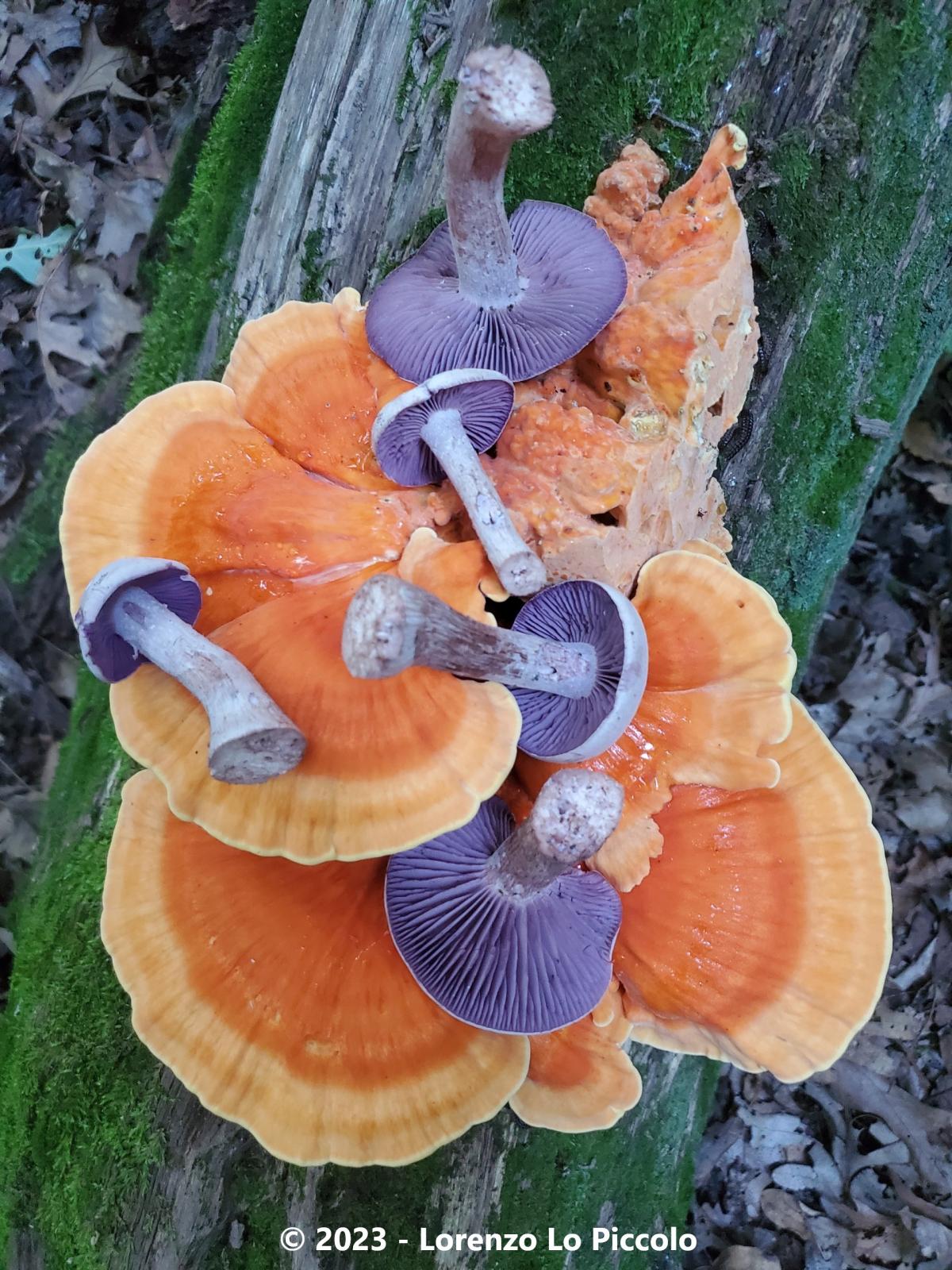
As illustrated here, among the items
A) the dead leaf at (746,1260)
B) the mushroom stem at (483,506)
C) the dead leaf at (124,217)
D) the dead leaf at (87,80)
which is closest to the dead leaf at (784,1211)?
the dead leaf at (746,1260)

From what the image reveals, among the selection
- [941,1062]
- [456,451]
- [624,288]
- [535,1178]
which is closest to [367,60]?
[624,288]

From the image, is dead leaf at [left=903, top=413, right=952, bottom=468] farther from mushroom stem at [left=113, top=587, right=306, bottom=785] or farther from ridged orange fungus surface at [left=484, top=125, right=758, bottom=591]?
mushroom stem at [left=113, top=587, right=306, bottom=785]

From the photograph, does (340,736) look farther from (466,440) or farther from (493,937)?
(466,440)

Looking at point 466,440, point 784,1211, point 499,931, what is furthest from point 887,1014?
point 466,440

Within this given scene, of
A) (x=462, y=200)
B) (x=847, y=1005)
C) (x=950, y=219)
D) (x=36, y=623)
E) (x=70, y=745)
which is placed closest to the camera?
(x=462, y=200)

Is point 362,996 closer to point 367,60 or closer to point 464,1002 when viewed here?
point 464,1002

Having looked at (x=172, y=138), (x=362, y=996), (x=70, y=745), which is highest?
(x=172, y=138)
